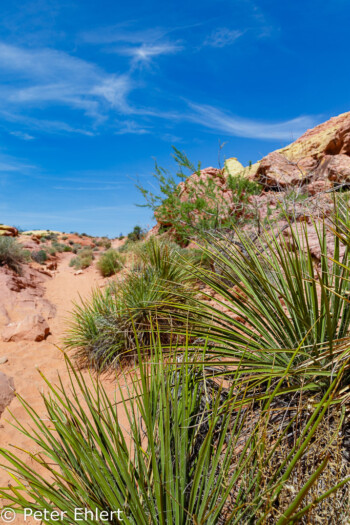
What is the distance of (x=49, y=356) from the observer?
533 centimetres

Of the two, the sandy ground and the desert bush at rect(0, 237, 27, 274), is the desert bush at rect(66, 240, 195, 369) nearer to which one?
the sandy ground

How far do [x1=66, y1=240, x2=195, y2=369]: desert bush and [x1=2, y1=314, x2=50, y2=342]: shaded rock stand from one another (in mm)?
1308

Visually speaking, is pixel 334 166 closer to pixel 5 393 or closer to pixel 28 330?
pixel 28 330

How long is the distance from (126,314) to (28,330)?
2930 mm

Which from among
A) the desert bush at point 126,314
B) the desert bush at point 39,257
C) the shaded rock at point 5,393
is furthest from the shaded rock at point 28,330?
the desert bush at point 39,257

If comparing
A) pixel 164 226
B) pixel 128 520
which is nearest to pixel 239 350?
pixel 128 520

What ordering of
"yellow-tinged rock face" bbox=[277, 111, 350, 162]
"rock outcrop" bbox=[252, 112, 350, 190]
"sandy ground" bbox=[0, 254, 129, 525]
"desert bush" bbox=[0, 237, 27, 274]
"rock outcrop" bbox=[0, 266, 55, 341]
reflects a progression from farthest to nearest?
"yellow-tinged rock face" bbox=[277, 111, 350, 162] → "desert bush" bbox=[0, 237, 27, 274] → "rock outcrop" bbox=[252, 112, 350, 190] → "rock outcrop" bbox=[0, 266, 55, 341] → "sandy ground" bbox=[0, 254, 129, 525]

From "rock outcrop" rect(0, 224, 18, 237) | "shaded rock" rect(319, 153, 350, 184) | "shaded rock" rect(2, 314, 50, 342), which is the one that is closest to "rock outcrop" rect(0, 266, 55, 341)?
"shaded rock" rect(2, 314, 50, 342)

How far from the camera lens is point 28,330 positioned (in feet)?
19.8

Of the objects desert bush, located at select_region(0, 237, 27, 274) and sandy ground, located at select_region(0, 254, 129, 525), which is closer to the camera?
sandy ground, located at select_region(0, 254, 129, 525)

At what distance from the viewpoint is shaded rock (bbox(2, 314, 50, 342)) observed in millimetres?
5859

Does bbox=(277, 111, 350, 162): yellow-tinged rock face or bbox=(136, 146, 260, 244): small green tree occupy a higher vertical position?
bbox=(277, 111, 350, 162): yellow-tinged rock face

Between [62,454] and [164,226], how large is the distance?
11.6 metres

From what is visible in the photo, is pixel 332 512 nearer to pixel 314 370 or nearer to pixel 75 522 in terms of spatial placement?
pixel 314 370
